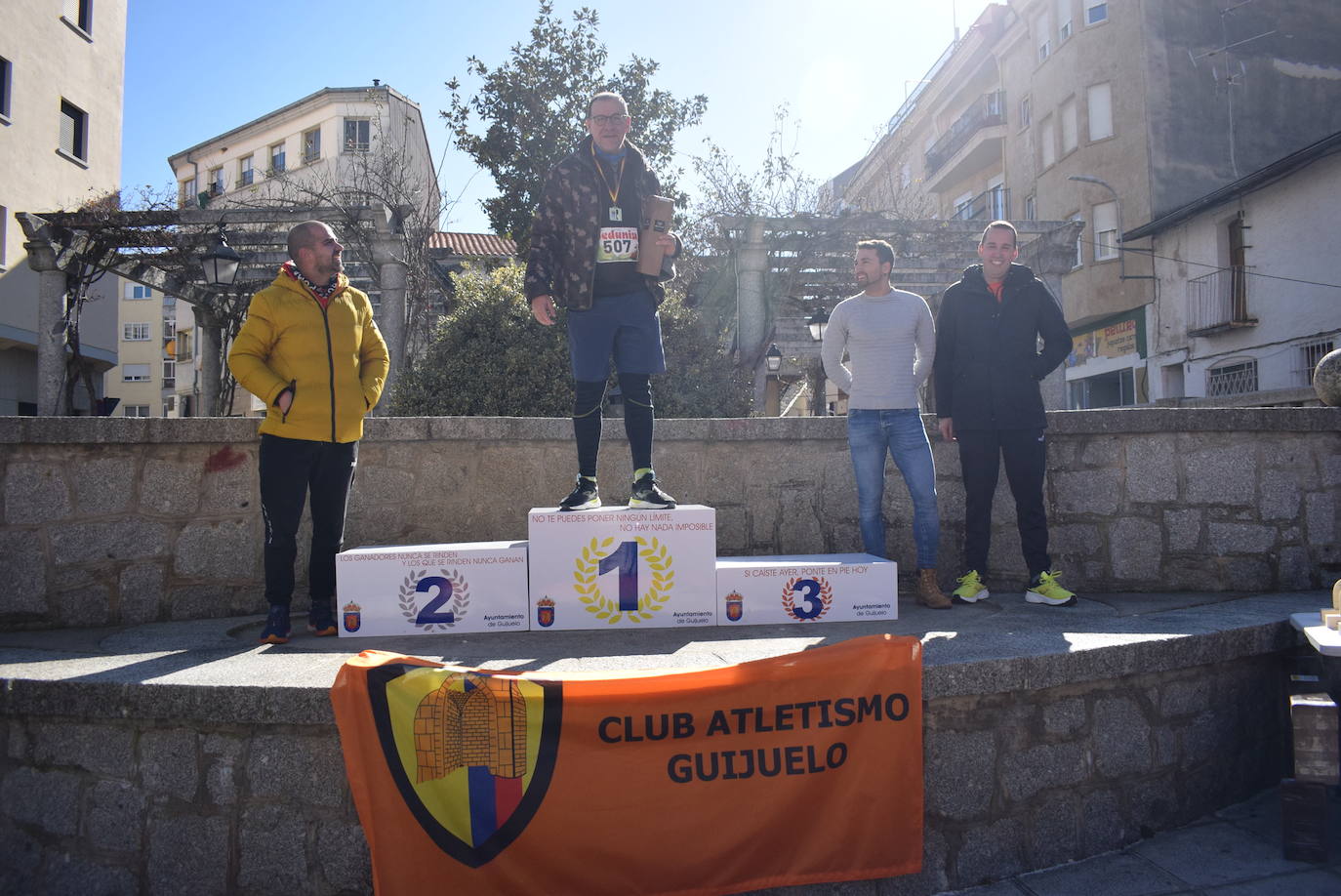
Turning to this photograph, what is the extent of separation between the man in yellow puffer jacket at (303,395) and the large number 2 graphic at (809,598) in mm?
2124

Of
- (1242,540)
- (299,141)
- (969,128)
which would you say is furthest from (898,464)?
(299,141)

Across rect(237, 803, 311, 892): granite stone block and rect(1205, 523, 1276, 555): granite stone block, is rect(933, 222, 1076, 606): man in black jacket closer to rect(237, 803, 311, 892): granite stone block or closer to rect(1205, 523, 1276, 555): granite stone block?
rect(1205, 523, 1276, 555): granite stone block

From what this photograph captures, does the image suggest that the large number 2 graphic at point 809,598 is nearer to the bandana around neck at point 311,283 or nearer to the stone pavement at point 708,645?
the stone pavement at point 708,645

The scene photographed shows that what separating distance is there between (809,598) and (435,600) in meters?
1.69

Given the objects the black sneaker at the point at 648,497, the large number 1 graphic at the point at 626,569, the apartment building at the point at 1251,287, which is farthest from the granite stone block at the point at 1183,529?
the apartment building at the point at 1251,287

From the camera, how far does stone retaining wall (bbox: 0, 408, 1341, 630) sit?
437 cm

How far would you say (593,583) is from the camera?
3799mm

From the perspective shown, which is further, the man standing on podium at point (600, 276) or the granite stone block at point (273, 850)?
the man standing on podium at point (600, 276)

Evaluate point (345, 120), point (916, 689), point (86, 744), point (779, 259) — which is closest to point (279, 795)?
point (86, 744)

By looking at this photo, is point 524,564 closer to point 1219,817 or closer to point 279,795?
point 279,795

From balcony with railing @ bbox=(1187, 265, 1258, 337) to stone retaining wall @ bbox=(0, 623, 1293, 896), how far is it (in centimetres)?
1784

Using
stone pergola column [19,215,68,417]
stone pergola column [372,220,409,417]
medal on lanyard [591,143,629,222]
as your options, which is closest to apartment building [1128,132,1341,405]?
stone pergola column [372,220,409,417]

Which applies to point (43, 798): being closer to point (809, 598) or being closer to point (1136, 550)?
point (809, 598)

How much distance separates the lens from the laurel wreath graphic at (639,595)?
12.4 feet
